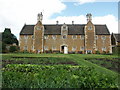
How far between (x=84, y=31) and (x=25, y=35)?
56.4 feet

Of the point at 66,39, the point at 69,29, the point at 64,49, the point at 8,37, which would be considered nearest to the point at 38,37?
the point at 66,39

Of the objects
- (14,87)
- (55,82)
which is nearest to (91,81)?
(55,82)

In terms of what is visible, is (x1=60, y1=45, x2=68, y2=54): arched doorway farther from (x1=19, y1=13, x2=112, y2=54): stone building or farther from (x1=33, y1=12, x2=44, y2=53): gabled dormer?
(x1=33, y1=12, x2=44, y2=53): gabled dormer

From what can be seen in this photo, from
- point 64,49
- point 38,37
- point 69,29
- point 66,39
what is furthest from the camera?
point 69,29

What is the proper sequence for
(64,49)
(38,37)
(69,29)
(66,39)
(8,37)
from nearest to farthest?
(64,49)
(38,37)
(66,39)
(69,29)
(8,37)

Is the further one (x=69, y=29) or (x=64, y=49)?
(x=69, y=29)

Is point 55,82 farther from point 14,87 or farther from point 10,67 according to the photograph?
point 10,67

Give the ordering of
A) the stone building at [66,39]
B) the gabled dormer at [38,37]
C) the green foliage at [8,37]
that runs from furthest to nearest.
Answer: the green foliage at [8,37]
the gabled dormer at [38,37]
the stone building at [66,39]

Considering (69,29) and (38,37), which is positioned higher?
(69,29)

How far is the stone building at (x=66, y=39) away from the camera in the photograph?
45.5m

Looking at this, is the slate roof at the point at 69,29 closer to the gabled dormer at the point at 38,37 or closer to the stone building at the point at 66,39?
the stone building at the point at 66,39

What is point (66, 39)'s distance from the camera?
151 feet

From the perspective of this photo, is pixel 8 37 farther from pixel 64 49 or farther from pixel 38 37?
pixel 64 49

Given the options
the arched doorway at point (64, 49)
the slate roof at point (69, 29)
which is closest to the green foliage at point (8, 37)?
the slate roof at point (69, 29)
